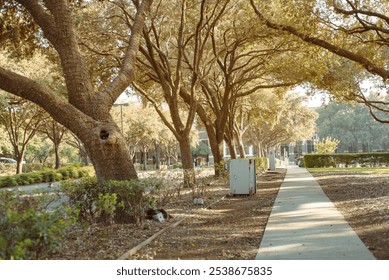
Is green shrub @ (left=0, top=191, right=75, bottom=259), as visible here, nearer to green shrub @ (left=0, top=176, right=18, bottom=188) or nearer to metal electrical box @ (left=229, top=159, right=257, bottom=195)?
metal electrical box @ (left=229, top=159, right=257, bottom=195)

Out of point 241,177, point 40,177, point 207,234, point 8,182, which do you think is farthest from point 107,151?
point 40,177

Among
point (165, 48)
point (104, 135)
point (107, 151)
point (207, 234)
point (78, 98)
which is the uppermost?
point (165, 48)

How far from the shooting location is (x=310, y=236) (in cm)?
783

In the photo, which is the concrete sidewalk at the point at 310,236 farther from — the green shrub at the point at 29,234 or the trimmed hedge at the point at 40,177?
the trimmed hedge at the point at 40,177

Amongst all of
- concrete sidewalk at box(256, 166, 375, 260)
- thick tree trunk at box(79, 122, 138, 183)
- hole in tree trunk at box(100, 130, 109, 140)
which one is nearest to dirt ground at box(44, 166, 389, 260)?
concrete sidewalk at box(256, 166, 375, 260)

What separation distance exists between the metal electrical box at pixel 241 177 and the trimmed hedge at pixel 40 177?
17.2 metres

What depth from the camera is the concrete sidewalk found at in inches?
253

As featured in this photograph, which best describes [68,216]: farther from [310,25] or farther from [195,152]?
[195,152]

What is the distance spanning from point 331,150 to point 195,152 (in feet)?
132

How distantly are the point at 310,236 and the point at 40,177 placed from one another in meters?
28.3

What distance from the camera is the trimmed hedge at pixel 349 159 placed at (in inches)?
1570

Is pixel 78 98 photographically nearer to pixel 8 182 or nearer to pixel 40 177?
pixel 8 182

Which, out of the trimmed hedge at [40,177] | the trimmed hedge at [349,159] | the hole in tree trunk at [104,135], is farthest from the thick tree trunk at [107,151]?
the trimmed hedge at [349,159]

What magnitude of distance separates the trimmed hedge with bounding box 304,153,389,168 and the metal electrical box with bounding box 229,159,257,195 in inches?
1037
